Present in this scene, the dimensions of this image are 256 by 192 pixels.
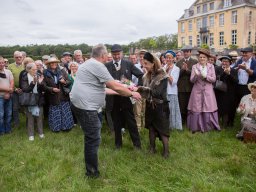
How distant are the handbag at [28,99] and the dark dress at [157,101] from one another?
297 centimetres

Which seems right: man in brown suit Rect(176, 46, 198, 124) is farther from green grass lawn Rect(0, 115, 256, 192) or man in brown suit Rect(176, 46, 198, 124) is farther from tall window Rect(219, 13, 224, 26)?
tall window Rect(219, 13, 224, 26)

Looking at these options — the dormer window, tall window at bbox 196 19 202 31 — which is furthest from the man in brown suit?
tall window at bbox 196 19 202 31

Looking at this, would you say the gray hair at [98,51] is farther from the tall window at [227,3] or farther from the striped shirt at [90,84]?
the tall window at [227,3]

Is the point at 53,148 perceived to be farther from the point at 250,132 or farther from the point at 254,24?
the point at 254,24

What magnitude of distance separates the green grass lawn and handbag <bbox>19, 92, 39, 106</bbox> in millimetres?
924

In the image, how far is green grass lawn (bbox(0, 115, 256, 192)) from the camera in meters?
4.00

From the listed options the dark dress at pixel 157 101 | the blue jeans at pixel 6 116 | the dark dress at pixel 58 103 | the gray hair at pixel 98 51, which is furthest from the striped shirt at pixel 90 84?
the blue jeans at pixel 6 116

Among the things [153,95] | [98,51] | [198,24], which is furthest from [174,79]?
[198,24]

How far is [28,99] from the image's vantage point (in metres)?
6.45

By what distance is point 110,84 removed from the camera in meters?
4.07

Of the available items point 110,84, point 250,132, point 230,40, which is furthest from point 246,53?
point 230,40

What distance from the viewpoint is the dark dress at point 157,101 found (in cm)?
485

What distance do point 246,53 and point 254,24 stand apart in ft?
141

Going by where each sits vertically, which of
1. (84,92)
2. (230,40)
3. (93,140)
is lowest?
(93,140)
